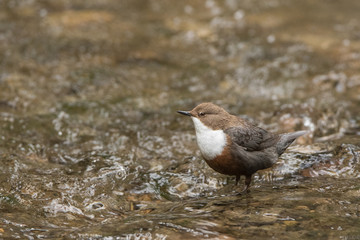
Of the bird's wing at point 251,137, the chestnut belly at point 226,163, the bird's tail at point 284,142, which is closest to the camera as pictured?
the chestnut belly at point 226,163

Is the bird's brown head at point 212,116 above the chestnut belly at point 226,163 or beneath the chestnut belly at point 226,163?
above

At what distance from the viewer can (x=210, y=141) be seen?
15.5 feet

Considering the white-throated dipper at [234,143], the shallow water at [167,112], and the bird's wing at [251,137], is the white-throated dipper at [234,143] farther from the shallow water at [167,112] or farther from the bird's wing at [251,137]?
the shallow water at [167,112]

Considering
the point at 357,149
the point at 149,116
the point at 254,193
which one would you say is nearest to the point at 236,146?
the point at 254,193

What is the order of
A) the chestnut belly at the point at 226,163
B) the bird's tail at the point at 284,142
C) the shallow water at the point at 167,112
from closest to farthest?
the shallow water at the point at 167,112 < the chestnut belly at the point at 226,163 < the bird's tail at the point at 284,142

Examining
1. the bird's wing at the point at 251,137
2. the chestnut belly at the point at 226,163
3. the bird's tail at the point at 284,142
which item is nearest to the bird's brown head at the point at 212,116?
the bird's wing at the point at 251,137

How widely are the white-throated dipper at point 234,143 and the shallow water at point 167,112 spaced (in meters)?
0.28

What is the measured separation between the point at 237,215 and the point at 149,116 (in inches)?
130

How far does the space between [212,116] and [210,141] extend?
35 centimetres

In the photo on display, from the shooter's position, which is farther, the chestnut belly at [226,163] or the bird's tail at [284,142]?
the bird's tail at [284,142]

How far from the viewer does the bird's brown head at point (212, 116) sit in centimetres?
490

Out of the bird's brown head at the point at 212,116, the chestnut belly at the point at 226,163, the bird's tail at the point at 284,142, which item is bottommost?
the chestnut belly at the point at 226,163

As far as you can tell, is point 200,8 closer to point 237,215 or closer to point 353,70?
point 353,70

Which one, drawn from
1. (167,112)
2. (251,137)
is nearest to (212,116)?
(251,137)
